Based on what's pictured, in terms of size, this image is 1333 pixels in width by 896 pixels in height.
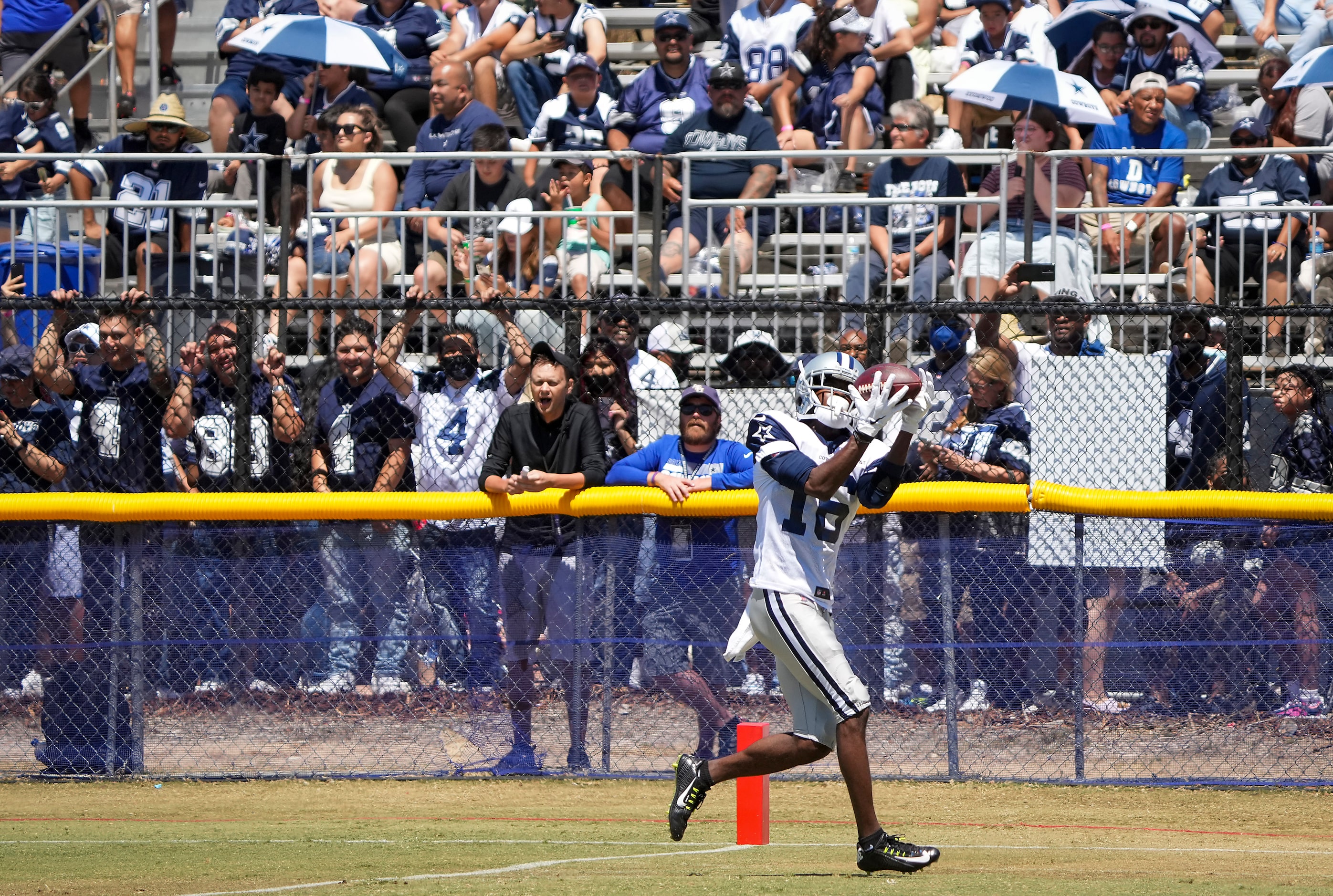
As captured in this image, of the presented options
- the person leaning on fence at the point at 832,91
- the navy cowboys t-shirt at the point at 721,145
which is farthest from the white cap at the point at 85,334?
the person leaning on fence at the point at 832,91

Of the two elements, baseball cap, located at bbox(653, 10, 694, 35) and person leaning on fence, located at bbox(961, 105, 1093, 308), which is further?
baseball cap, located at bbox(653, 10, 694, 35)

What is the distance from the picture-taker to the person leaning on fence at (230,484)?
8.55 m

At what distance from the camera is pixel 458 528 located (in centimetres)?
871

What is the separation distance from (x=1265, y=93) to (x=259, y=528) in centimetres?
831

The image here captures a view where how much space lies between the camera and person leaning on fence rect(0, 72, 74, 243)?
1144 cm

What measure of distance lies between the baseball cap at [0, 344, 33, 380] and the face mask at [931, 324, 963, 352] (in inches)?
193

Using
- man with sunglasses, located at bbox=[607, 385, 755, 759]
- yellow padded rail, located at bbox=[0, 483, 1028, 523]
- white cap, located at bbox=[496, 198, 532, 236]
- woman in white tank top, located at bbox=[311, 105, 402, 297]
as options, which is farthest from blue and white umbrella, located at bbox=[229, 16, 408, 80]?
man with sunglasses, located at bbox=[607, 385, 755, 759]

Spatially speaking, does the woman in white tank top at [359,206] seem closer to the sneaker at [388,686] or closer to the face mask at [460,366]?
the face mask at [460,366]

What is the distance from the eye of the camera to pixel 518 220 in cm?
1046

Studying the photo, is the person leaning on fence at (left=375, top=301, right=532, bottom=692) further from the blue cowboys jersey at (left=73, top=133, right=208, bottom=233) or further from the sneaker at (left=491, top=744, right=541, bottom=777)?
the blue cowboys jersey at (left=73, top=133, right=208, bottom=233)

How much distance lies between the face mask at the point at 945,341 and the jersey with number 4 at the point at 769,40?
16.3 ft

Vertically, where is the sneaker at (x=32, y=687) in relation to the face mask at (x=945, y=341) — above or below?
below

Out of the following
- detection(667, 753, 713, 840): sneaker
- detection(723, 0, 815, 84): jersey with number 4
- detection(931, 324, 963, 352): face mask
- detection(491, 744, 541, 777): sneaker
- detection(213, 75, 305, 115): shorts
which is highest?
detection(723, 0, 815, 84): jersey with number 4

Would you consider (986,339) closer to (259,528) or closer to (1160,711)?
(1160,711)
